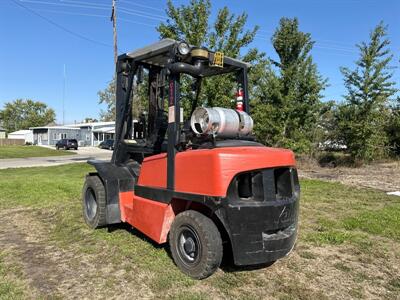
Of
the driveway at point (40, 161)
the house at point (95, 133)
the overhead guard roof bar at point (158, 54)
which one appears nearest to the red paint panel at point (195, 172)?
the overhead guard roof bar at point (158, 54)

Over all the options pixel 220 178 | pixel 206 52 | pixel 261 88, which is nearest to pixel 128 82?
pixel 206 52

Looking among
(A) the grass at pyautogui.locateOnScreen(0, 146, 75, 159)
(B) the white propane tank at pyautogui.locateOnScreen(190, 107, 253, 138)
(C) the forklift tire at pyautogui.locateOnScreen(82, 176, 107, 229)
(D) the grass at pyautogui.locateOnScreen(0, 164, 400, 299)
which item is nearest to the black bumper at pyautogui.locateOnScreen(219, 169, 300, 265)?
(D) the grass at pyautogui.locateOnScreen(0, 164, 400, 299)

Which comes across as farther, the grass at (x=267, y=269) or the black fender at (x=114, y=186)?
the black fender at (x=114, y=186)

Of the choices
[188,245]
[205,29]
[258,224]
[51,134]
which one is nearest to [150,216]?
[188,245]

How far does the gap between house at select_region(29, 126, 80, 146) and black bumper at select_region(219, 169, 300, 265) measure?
6163 cm

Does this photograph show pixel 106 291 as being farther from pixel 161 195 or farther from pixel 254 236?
pixel 254 236

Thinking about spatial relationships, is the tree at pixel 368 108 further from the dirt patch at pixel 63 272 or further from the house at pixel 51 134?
the house at pixel 51 134

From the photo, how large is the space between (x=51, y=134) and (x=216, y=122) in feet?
202

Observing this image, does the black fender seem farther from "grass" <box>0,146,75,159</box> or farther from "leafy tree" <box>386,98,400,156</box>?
"grass" <box>0,146,75,159</box>

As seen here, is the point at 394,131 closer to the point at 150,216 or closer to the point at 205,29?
the point at 205,29

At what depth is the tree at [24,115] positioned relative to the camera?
93.5 meters

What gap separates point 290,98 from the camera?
19.3m

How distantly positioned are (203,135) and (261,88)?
1579 centimetres

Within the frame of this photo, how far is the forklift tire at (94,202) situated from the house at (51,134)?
58.5 m
